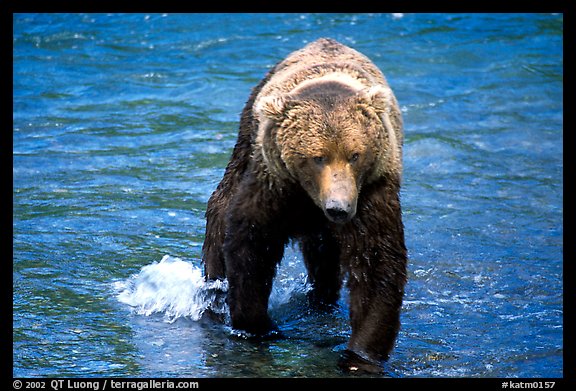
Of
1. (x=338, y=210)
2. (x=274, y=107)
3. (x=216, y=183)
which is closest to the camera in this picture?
(x=338, y=210)

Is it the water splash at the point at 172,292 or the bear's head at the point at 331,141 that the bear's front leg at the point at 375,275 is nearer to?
the bear's head at the point at 331,141

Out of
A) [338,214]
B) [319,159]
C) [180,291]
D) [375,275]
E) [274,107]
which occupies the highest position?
[274,107]

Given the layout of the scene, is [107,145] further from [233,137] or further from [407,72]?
[407,72]

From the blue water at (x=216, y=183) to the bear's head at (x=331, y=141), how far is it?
1212 mm

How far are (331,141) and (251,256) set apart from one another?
3.39ft

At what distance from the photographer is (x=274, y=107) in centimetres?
538

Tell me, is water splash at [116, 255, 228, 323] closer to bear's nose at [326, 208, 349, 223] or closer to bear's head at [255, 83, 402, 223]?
bear's head at [255, 83, 402, 223]

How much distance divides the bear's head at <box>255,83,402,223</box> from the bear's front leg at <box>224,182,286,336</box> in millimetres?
294

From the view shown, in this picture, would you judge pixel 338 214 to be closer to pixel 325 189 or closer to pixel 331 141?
pixel 325 189

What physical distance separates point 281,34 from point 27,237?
779cm

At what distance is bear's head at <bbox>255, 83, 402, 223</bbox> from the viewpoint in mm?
5156

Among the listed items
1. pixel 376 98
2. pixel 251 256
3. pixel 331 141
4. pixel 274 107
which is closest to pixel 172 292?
pixel 251 256

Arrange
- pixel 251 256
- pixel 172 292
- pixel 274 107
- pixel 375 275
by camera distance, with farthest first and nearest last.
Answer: pixel 172 292, pixel 251 256, pixel 375 275, pixel 274 107
